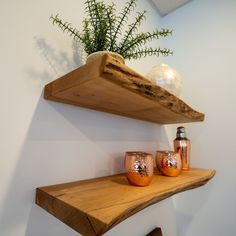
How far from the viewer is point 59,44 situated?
1.87 feet

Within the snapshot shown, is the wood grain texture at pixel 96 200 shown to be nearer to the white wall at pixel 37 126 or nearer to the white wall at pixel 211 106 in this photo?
the white wall at pixel 37 126

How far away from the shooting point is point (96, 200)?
39 cm

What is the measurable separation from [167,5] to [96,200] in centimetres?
127

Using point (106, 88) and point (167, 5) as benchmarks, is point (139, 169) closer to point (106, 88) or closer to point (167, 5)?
point (106, 88)

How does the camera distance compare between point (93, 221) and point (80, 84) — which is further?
point (80, 84)

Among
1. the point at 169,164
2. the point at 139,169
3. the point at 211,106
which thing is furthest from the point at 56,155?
the point at 211,106

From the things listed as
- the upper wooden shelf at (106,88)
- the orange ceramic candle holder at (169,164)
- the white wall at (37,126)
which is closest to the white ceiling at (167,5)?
the white wall at (37,126)

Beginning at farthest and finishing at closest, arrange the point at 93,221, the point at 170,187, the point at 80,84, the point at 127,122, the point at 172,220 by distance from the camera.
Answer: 1. the point at 172,220
2. the point at 127,122
3. the point at 170,187
4. the point at 80,84
5. the point at 93,221

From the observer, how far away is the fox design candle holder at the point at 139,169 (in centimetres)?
52

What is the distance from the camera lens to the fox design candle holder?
1.72 ft

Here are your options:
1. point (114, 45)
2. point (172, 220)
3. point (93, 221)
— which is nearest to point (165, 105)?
point (114, 45)

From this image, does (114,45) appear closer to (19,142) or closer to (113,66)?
(113,66)

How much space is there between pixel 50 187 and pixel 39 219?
84 mm

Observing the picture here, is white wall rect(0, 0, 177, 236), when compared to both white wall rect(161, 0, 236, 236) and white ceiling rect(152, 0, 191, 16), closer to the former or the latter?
white wall rect(161, 0, 236, 236)
